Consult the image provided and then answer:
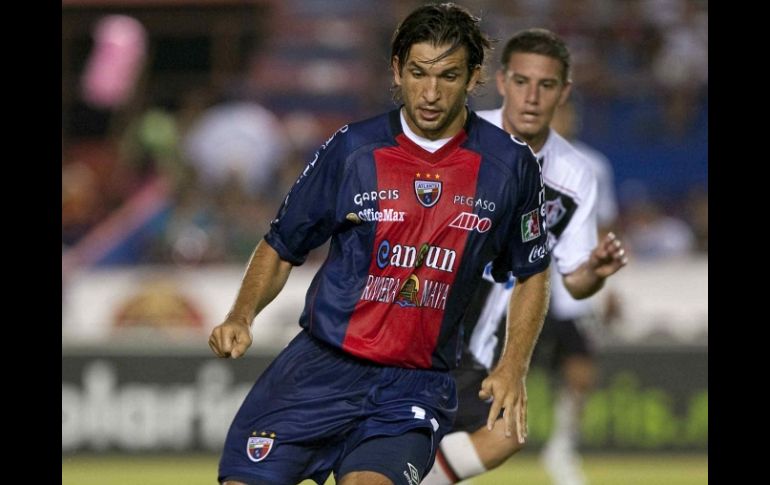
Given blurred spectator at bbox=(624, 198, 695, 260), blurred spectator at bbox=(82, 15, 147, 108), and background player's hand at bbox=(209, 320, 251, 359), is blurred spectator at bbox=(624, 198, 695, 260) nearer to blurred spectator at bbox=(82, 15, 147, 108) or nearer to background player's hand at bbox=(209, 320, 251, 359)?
blurred spectator at bbox=(82, 15, 147, 108)

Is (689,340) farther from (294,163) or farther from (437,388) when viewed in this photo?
(437,388)

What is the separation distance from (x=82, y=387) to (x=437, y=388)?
23.0 feet

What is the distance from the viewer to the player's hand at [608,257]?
19.5ft

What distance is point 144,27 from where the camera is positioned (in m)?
15.3

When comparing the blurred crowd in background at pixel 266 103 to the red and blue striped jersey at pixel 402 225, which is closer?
the red and blue striped jersey at pixel 402 225

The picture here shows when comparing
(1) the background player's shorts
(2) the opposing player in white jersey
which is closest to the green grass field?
(1) the background player's shorts

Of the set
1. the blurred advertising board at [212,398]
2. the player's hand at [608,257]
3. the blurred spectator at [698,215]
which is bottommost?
the blurred advertising board at [212,398]

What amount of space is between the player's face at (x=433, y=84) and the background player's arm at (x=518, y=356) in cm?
74

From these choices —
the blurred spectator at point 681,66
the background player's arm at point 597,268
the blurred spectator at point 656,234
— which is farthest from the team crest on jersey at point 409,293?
the blurred spectator at point 681,66

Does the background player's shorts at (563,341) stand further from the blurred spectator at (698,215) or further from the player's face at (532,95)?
the player's face at (532,95)

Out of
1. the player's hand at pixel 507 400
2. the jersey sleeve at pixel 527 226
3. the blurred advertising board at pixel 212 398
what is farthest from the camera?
the blurred advertising board at pixel 212 398

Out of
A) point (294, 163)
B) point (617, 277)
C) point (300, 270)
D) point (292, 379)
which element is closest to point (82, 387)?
point (300, 270)

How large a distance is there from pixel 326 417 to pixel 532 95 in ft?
6.32
